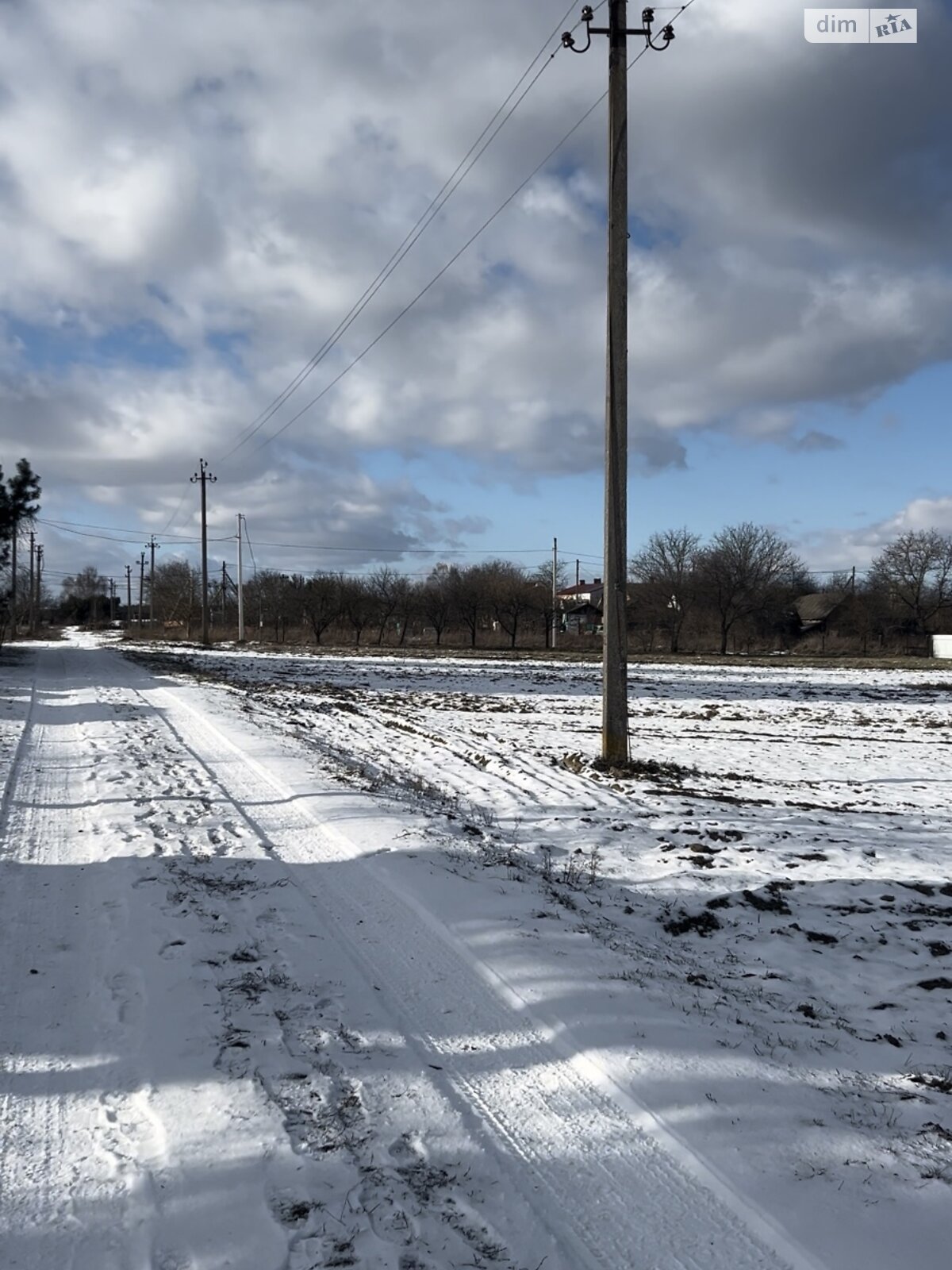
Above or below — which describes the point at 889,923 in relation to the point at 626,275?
below

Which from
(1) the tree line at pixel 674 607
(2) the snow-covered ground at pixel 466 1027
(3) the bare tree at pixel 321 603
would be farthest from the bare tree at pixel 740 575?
(2) the snow-covered ground at pixel 466 1027

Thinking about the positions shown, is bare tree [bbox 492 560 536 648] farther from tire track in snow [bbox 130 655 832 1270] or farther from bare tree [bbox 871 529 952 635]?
tire track in snow [bbox 130 655 832 1270]

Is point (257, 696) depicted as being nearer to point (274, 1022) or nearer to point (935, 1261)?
point (274, 1022)

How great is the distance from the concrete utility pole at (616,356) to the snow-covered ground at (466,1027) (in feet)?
7.74

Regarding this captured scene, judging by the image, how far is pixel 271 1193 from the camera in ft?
9.76

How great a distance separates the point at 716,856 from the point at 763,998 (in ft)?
8.56

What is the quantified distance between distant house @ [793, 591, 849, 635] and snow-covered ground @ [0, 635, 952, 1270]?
74737 mm

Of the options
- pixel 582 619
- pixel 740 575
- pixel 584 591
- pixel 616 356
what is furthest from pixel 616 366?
pixel 584 591

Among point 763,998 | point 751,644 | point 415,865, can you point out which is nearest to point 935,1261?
point 763,998

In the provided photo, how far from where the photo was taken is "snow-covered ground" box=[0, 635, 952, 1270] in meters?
2.88

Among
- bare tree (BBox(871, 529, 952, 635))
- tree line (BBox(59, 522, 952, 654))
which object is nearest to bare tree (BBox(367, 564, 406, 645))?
tree line (BBox(59, 522, 952, 654))

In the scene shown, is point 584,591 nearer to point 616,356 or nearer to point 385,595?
point 385,595

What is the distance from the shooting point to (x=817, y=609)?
277ft

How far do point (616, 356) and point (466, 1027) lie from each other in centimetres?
907
